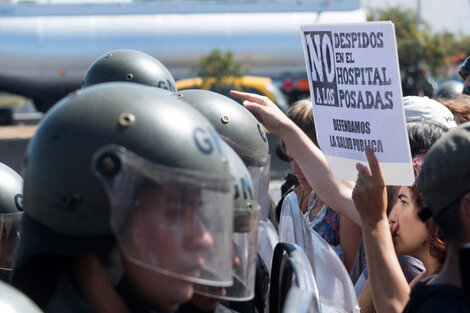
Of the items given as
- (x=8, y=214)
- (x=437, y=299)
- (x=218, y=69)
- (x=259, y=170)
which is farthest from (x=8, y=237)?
(x=218, y=69)

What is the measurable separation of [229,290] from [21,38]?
28663mm

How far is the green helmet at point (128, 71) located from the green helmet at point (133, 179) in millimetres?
2011

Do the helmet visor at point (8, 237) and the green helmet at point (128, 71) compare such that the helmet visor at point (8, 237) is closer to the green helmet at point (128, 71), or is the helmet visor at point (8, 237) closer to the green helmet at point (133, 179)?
the green helmet at point (133, 179)

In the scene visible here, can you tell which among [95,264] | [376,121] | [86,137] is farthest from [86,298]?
[376,121]

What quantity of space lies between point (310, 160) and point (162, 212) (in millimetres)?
1693

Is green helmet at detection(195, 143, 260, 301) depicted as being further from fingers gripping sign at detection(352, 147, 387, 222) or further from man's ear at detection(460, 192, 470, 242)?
man's ear at detection(460, 192, 470, 242)

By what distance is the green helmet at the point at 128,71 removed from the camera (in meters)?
4.11

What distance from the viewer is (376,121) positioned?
2926 millimetres

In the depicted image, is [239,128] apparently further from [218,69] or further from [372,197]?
[218,69]

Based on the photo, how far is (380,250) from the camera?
8.86 ft

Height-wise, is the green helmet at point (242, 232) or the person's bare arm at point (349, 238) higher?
the green helmet at point (242, 232)

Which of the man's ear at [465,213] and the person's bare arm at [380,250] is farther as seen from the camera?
the person's bare arm at [380,250]

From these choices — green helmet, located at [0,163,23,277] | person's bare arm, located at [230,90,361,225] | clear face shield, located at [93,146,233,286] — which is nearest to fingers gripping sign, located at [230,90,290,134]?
person's bare arm, located at [230,90,361,225]

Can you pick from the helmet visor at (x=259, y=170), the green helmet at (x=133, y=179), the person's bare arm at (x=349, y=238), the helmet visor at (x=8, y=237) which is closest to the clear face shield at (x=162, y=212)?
the green helmet at (x=133, y=179)
